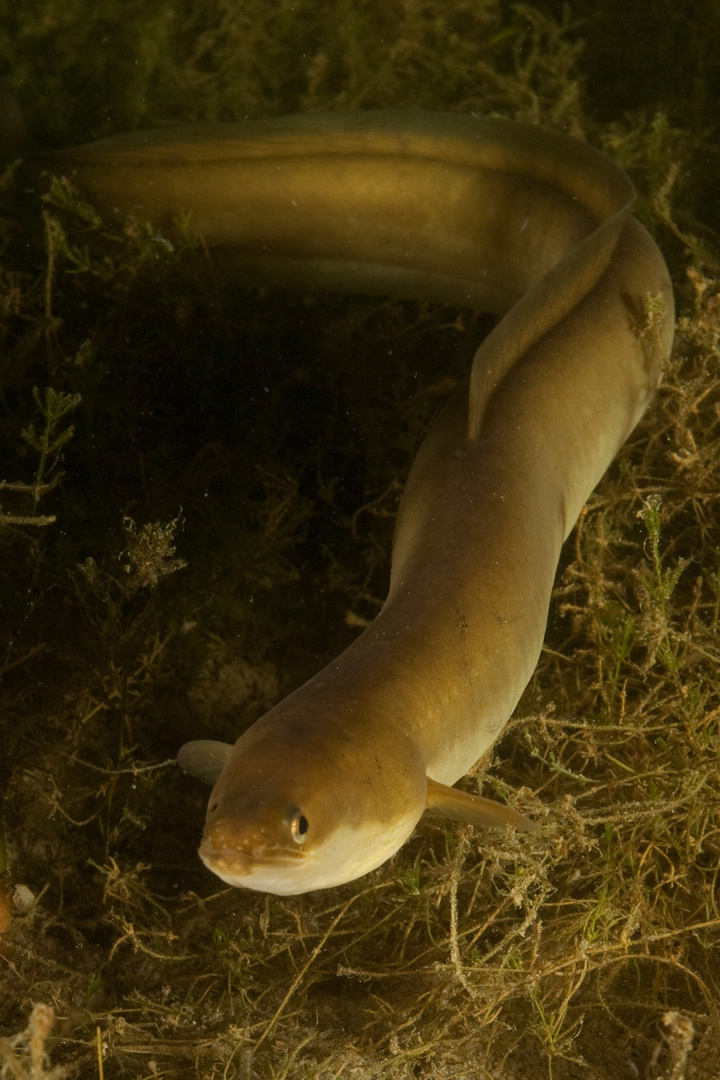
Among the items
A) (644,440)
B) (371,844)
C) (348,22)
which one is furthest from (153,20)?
(371,844)

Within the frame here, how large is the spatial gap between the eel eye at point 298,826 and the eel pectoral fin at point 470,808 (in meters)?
0.49

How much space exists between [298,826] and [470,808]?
57 centimetres

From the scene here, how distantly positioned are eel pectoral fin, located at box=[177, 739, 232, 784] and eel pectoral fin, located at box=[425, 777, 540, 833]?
59 cm

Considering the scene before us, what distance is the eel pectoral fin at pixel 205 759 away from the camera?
7.70 ft

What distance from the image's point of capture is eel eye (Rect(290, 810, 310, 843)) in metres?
1.82

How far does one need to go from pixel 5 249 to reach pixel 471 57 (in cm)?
342

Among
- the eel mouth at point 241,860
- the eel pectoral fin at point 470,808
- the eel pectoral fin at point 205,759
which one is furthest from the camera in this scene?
the eel pectoral fin at point 205,759

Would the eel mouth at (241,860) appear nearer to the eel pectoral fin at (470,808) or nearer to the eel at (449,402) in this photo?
the eel at (449,402)

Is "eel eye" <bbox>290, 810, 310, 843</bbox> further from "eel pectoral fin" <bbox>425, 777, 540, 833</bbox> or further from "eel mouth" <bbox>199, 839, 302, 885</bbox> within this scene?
"eel pectoral fin" <bbox>425, 777, 540, 833</bbox>

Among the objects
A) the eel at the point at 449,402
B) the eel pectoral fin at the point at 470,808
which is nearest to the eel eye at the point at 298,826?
the eel at the point at 449,402

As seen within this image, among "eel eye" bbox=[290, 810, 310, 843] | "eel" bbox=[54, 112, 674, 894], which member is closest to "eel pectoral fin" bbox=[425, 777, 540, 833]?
"eel" bbox=[54, 112, 674, 894]

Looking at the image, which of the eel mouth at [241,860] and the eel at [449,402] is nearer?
the eel mouth at [241,860]

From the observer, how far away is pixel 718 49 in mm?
5719

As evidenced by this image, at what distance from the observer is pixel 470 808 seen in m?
2.21
